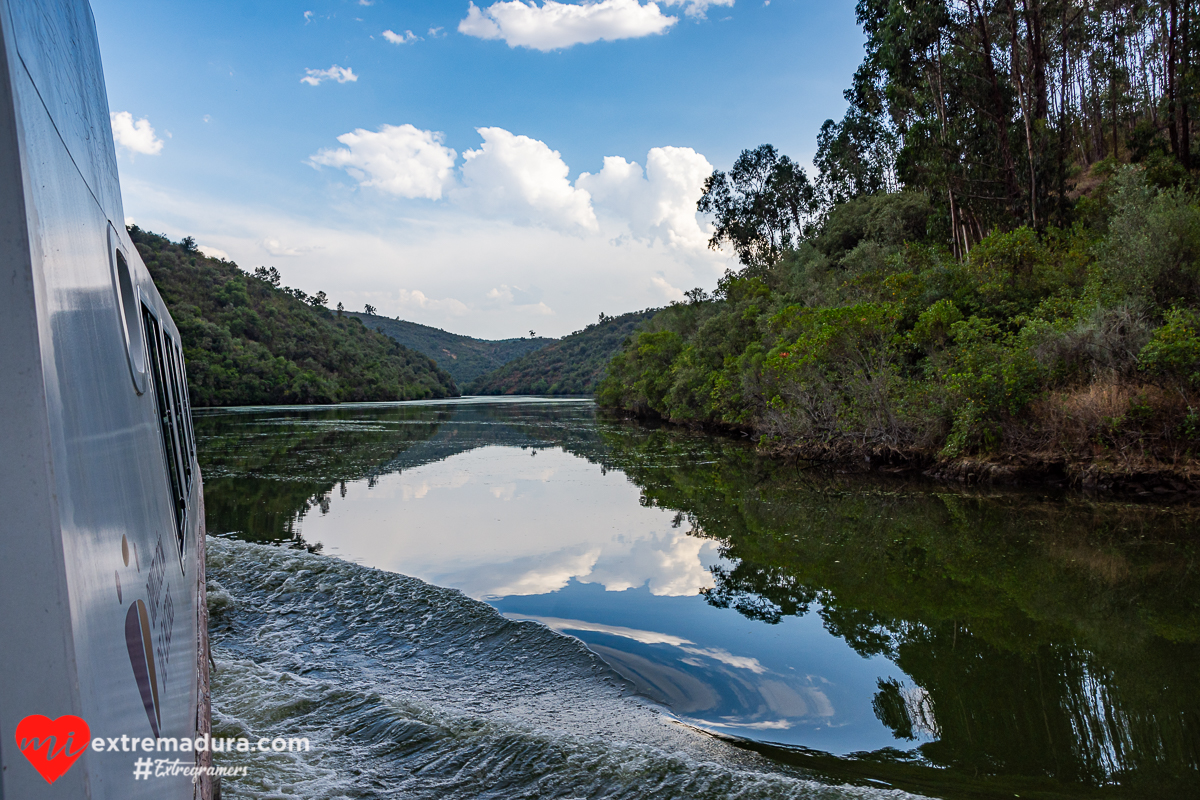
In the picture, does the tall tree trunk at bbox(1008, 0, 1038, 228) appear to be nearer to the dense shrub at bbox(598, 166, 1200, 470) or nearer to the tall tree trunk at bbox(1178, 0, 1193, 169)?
the dense shrub at bbox(598, 166, 1200, 470)

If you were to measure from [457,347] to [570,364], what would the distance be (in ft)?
218

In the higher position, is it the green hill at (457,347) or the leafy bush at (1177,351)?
the green hill at (457,347)

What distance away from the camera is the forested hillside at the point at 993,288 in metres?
12.5

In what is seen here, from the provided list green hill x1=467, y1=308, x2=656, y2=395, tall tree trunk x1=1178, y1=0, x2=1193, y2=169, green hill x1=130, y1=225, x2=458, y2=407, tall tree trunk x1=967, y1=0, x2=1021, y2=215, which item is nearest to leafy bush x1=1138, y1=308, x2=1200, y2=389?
tall tree trunk x1=967, y1=0, x2=1021, y2=215

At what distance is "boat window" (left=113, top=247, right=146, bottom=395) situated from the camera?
2.31 meters

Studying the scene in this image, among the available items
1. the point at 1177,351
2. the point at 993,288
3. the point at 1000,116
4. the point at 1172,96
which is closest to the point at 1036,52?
the point at 1000,116

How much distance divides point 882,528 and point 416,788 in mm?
8278

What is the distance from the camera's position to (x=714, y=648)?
607 cm

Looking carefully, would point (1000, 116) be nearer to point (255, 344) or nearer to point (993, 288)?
point (993, 288)

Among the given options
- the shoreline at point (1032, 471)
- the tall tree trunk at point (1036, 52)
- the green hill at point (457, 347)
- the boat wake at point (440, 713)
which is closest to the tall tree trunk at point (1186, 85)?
the tall tree trunk at point (1036, 52)

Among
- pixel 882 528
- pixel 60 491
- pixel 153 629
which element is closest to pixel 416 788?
pixel 153 629

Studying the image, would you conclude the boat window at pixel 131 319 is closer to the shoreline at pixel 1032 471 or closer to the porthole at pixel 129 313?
the porthole at pixel 129 313

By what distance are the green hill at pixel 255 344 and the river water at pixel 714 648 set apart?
49.5 meters

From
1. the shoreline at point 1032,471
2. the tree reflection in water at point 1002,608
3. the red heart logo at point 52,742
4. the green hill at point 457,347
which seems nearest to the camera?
the red heart logo at point 52,742
